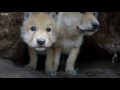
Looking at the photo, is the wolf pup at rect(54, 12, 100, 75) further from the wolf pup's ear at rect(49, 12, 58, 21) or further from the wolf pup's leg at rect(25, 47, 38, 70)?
the wolf pup's leg at rect(25, 47, 38, 70)

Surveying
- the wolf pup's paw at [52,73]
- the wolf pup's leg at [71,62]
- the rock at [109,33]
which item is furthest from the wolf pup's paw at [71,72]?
the rock at [109,33]

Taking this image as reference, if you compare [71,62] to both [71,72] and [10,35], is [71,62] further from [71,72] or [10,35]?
[10,35]

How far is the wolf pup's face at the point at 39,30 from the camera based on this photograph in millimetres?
4355

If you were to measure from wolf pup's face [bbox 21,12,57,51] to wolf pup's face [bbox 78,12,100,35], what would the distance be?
0.37m

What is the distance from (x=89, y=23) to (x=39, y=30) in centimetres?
65

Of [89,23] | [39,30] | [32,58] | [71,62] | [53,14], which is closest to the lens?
[39,30]

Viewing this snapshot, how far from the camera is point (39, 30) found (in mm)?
A: 4426

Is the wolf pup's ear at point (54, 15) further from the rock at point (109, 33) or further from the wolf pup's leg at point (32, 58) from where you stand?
the rock at point (109, 33)

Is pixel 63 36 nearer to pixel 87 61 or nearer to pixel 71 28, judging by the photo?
pixel 71 28

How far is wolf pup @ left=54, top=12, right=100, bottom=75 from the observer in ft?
15.1

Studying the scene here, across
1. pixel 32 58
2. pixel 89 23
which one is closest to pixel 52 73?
pixel 32 58

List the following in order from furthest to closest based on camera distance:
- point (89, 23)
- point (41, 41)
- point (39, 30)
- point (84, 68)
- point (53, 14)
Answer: point (84, 68), point (53, 14), point (89, 23), point (39, 30), point (41, 41)
